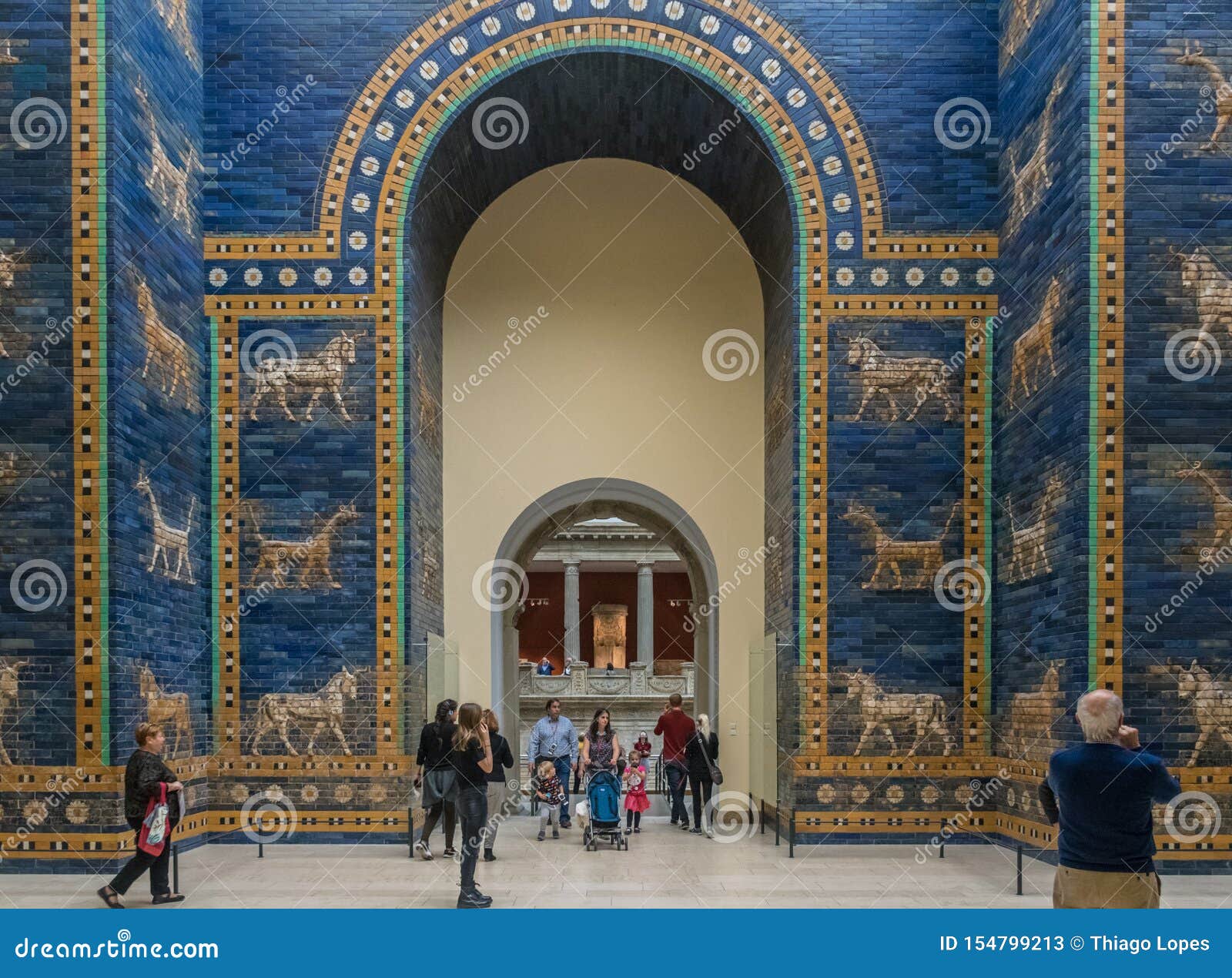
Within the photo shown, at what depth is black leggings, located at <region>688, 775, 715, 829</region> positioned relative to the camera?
45.0 feet

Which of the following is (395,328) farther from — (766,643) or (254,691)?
(766,643)

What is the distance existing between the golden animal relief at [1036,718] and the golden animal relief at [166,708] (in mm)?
8125

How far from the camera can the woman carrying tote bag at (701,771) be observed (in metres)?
13.5

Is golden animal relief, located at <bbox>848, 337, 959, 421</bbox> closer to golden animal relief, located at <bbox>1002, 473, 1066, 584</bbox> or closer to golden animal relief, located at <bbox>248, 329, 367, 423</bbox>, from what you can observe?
golden animal relief, located at <bbox>1002, 473, 1066, 584</bbox>

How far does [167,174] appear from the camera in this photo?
11.9 meters

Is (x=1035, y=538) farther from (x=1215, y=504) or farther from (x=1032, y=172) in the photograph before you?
(x=1032, y=172)

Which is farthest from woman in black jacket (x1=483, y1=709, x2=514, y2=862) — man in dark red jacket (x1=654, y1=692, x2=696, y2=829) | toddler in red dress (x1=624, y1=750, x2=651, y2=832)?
man in dark red jacket (x1=654, y1=692, x2=696, y2=829)

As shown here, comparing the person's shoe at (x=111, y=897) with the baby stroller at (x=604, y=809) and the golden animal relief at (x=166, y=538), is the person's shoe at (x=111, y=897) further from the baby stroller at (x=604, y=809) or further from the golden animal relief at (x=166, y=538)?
the baby stroller at (x=604, y=809)

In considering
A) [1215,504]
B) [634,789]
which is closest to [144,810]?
[634,789]

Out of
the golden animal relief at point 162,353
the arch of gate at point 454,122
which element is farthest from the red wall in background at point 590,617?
the golden animal relief at point 162,353

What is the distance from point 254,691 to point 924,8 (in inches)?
403

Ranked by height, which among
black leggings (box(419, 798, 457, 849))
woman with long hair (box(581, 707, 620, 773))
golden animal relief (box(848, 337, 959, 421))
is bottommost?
black leggings (box(419, 798, 457, 849))

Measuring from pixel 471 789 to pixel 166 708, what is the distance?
417 centimetres

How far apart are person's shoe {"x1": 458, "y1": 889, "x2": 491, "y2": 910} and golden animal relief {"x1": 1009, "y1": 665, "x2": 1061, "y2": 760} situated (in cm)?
533
